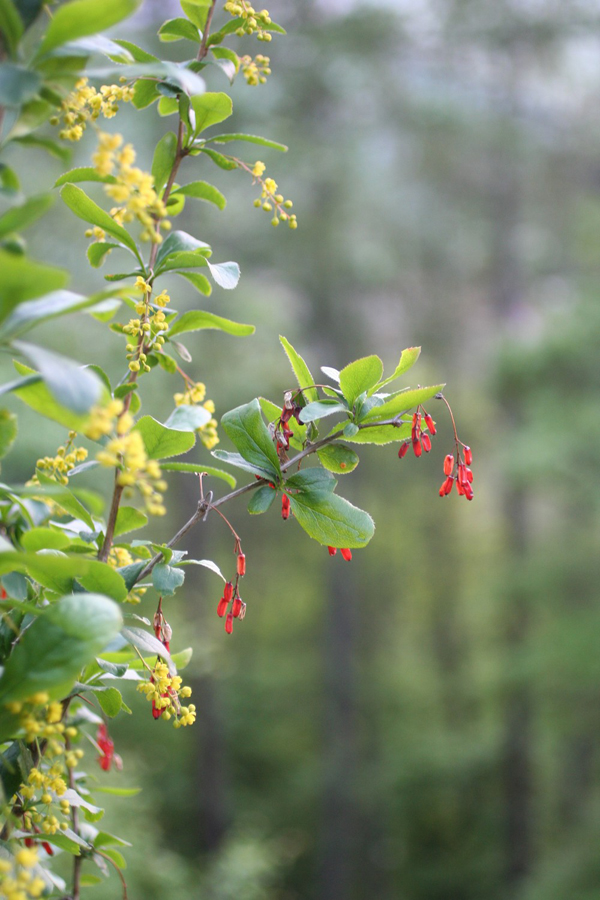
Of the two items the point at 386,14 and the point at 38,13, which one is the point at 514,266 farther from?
the point at 38,13

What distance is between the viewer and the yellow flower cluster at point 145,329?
2.38ft

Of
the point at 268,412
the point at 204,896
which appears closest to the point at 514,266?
the point at 204,896

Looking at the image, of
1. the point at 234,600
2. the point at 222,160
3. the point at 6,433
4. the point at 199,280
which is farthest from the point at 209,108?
the point at 234,600

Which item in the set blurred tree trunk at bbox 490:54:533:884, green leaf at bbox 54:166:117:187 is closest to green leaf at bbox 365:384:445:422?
green leaf at bbox 54:166:117:187

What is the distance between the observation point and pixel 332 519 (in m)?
0.76

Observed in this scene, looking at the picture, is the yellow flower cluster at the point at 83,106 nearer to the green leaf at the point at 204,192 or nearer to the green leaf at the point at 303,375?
the green leaf at the point at 204,192

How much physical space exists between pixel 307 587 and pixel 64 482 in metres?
10.0

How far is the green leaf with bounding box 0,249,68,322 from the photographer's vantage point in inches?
17.7

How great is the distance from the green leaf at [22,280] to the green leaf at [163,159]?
332mm

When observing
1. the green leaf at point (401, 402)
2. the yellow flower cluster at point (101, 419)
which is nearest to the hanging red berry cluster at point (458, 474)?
the green leaf at point (401, 402)

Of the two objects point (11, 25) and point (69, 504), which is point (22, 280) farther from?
point (69, 504)

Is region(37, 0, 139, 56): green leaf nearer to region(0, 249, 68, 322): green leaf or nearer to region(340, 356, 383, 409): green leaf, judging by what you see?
region(0, 249, 68, 322): green leaf

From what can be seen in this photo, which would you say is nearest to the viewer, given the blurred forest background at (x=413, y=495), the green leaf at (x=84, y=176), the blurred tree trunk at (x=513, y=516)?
the green leaf at (x=84, y=176)

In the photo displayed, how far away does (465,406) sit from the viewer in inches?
384
